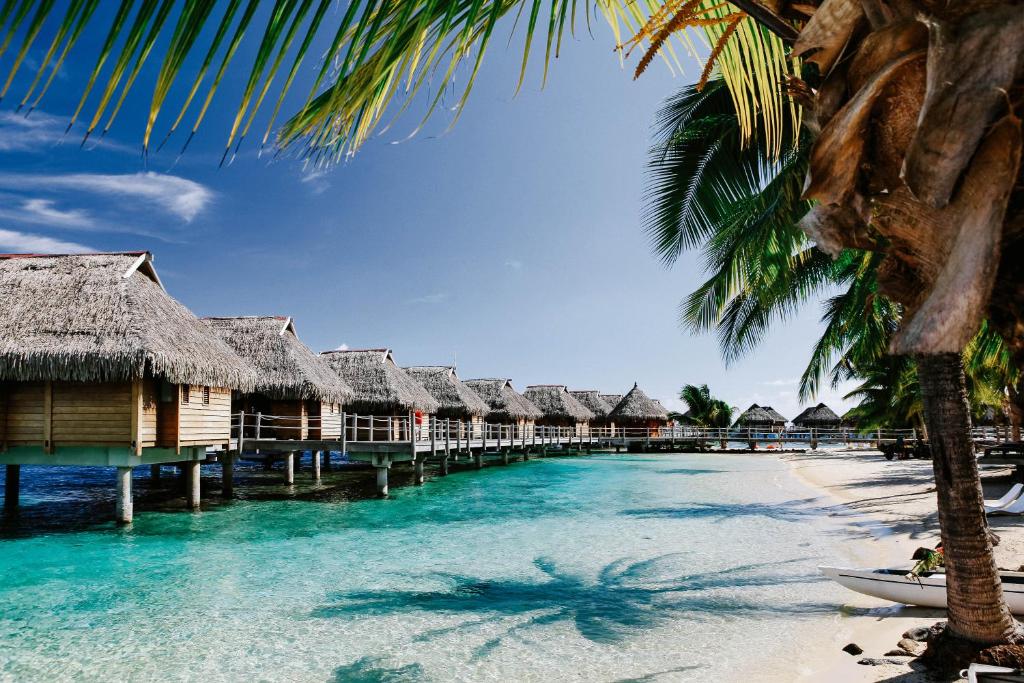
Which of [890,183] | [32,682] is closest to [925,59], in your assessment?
[890,183]

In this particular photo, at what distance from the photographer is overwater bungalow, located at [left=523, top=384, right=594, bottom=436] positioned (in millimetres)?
39344

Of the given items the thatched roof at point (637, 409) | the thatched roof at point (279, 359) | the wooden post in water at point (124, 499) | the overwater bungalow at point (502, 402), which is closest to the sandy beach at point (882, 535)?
the wooden post in water at point (124, 499)

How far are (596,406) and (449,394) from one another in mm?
17725

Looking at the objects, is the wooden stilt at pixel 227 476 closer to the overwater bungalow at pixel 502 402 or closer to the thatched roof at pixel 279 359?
the thatched roof at pixel 279 359

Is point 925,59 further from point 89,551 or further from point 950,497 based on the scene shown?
point 89,551

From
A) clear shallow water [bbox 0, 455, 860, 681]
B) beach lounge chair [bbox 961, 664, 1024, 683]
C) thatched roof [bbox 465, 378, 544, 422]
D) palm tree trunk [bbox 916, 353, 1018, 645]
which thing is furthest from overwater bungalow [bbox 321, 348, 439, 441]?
beach lounge chair [bbox 961, 664, 1024, 683]

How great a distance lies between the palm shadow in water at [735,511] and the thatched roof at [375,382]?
A: 10839 mm

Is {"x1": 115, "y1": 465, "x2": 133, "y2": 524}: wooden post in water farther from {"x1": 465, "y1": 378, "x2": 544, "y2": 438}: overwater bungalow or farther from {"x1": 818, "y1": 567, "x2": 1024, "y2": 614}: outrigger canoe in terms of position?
{"x1": 465, "y1": 378, "x2": 544, "y2": 438}: overwater bungalow

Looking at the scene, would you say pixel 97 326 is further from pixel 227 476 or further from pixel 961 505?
pixel 961 505

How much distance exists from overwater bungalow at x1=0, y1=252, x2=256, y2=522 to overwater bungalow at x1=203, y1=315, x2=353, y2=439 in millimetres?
4817

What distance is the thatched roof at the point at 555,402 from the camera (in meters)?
39.3

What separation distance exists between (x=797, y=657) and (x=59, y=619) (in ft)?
24.1

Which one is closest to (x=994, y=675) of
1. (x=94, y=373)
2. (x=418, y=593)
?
(x=418, y=593)

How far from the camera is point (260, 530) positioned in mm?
11570
